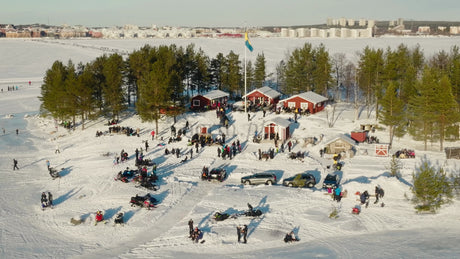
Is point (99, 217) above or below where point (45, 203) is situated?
above

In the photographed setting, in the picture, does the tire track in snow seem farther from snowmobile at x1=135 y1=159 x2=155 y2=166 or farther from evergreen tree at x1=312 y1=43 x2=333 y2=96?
evergreen tree at x1=312 y1=43 x2=333 y2=96

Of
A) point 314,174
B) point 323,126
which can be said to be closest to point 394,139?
point 323,126

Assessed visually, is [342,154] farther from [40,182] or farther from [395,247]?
[40,182]

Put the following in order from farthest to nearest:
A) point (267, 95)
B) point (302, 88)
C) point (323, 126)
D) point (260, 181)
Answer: point (302, 88) → point (267, 95) → point (323, 126) → point (260, 181)

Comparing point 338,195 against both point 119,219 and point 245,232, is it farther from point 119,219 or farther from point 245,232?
point 119,219

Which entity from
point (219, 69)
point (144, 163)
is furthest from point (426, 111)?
point (219, 69)

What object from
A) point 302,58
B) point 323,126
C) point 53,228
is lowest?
point 53,228
